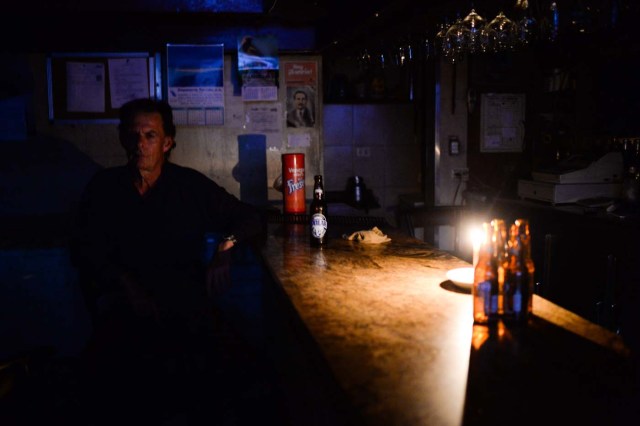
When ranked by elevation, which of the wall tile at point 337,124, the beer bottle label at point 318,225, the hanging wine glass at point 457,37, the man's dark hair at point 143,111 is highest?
the hanging wine glass at point 457,37

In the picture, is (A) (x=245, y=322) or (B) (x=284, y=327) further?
(A) (x=245, y=322)

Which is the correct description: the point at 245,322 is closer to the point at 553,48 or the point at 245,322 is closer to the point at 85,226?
the point at 85,226

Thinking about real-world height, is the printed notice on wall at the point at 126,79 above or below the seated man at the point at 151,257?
above

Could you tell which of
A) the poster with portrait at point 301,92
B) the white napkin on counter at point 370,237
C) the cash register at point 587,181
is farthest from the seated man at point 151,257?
the cash register at point 587,181

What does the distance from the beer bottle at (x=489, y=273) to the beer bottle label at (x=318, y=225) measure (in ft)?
3.30

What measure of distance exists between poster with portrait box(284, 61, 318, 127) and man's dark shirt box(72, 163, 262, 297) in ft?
4.08

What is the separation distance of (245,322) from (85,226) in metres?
1.21

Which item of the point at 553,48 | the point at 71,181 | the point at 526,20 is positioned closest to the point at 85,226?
the point at 71,181

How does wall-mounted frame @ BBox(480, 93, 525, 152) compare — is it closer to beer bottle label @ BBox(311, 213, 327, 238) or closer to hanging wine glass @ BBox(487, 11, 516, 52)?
hanging wine glass @ BBox(487, 11, 516, 52)

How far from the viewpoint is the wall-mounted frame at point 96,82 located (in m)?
3.35

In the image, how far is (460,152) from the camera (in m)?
4.67

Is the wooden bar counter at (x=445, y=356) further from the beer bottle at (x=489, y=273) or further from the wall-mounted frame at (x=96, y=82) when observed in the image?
the wall-mounted frame at (x=96, y=82)

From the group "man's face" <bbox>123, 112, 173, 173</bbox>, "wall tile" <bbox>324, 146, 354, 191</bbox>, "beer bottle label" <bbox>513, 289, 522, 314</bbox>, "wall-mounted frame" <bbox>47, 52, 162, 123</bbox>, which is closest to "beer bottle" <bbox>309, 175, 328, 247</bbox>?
"man's face" <bbox>123, 112, 173, 173</bbox>

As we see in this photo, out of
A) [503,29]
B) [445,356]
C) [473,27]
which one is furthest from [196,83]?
[445,356]
